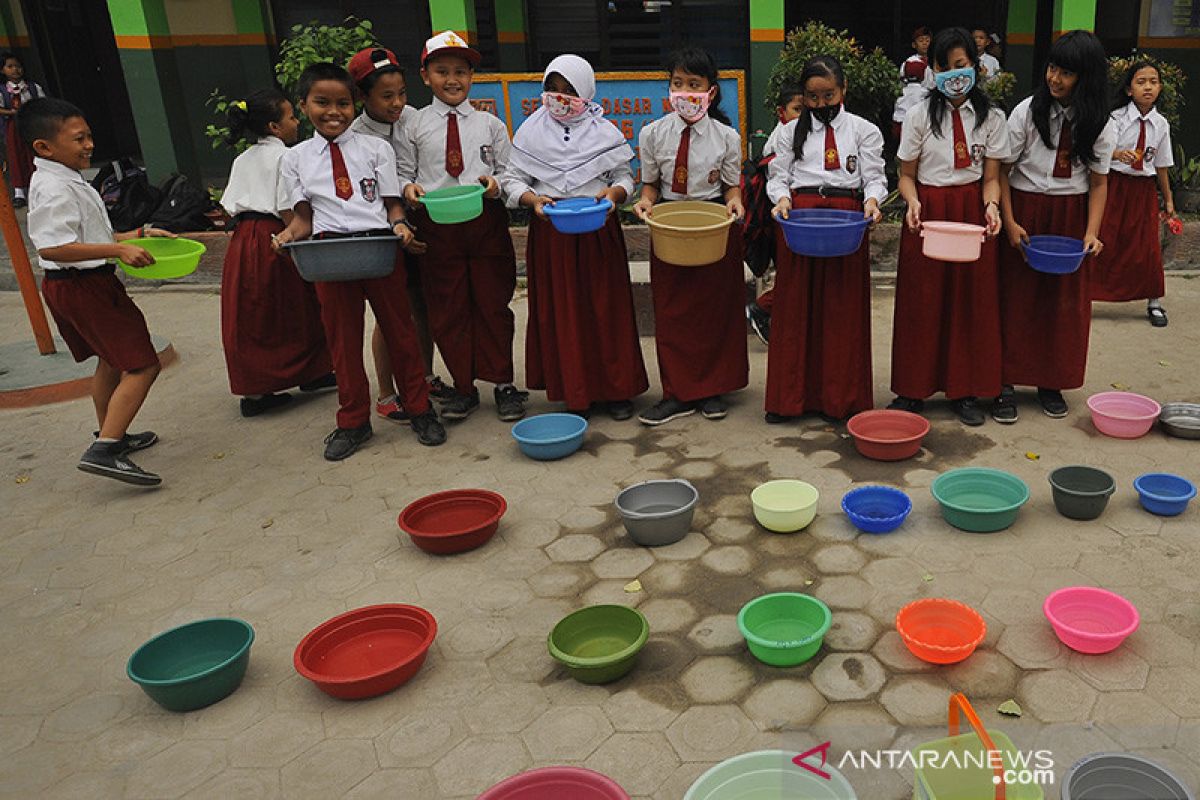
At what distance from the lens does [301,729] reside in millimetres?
2539

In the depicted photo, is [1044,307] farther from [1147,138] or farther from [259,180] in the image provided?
[259,180]

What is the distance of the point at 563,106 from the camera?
→ 4.13 meters

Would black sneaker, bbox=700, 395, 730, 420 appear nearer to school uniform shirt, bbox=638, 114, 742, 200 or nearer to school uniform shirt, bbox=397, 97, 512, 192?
school uniform shirt, bbox=638, 114, 742, 200

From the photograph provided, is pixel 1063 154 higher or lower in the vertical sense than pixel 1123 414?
higher

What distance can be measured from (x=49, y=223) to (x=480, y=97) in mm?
4479

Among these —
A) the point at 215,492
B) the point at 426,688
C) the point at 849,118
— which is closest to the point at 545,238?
the point at 849,118

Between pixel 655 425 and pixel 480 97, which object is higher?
pixel 480 97

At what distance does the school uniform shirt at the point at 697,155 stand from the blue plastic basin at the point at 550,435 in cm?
118

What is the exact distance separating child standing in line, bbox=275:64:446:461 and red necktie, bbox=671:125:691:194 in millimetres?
1252

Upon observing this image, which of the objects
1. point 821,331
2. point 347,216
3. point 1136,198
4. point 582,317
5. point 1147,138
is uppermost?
point 347,216

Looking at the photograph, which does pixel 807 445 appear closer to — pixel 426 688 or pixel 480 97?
pixel 426 688

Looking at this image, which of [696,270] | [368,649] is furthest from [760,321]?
[368,649]

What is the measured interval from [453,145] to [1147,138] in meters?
4.09

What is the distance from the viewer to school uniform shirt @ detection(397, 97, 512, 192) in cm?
424
